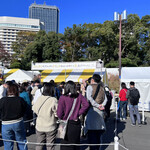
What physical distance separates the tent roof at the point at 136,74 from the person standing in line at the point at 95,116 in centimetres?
731

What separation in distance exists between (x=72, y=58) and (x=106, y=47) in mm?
5637

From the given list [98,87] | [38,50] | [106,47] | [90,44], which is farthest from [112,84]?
[98,87]

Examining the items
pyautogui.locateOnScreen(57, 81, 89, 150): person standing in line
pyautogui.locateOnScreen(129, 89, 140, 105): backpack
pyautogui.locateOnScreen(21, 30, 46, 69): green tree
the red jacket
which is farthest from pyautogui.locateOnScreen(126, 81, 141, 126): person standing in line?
pyautogui.locateOnScreen(21, 30, 46, 69): green tree

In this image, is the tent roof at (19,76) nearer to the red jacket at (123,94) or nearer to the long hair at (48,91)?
the red jacket at (123,94)

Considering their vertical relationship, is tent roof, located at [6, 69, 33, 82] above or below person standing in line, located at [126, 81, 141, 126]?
above

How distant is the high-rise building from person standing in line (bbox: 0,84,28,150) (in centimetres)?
12991

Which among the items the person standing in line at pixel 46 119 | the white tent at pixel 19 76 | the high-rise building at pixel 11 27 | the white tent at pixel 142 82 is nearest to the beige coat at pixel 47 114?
the person standing in line at pixel 46 119

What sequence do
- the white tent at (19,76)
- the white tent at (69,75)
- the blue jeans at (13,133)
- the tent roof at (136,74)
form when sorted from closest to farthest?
the blue jeans at (13,133) → the tent roof at (136,74) → the white tent at (19,76) → the white tent at (69,75)

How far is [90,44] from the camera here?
97.1 ft

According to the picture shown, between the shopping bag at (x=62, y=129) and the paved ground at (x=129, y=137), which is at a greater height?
the shopping bag at (x=62, y=129)

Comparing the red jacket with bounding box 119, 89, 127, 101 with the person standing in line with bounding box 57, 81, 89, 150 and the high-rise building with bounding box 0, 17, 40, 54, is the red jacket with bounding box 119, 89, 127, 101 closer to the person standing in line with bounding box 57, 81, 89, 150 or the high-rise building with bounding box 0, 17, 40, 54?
the person standing in line with bounding box 57, 81, 89, 150

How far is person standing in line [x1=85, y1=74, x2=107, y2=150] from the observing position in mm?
3883

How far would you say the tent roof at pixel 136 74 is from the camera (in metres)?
10.9

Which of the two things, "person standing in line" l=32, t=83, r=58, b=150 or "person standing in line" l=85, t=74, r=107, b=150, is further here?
"person standing in line" l=85, t=74, r=107, b=150
